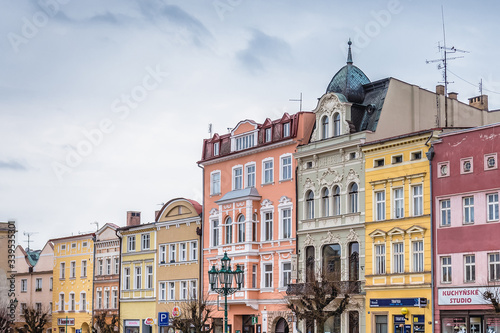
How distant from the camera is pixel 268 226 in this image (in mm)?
63000

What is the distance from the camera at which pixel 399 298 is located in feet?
168

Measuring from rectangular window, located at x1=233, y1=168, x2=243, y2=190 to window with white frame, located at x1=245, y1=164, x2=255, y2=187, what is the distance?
76 cm

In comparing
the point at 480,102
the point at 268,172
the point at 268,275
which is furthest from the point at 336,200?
the point at 480,102

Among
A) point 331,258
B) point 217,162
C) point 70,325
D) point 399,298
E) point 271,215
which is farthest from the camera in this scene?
point 70,325

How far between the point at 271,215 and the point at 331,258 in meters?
7.23

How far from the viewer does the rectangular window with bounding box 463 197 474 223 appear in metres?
48.1

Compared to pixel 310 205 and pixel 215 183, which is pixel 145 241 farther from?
pixel 310 205

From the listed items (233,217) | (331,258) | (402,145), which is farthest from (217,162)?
(402,145)

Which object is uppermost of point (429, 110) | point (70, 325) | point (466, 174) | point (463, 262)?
point (429, 110)

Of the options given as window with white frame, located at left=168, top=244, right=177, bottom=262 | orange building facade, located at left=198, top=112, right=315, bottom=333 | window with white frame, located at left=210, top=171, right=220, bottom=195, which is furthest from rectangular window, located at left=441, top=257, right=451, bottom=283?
window with white frame, located at left=168, top=244, right=177, bottom=262

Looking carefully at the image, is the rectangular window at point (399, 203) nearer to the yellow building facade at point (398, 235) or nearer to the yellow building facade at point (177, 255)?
the yellow building facade at point (398, 235)

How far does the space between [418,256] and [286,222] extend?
12784mm

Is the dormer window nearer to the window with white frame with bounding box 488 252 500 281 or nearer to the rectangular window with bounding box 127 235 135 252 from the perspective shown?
the window with white frame with bounding box 488 252 500 281

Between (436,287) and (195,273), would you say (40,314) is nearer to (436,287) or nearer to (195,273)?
(195,273)
